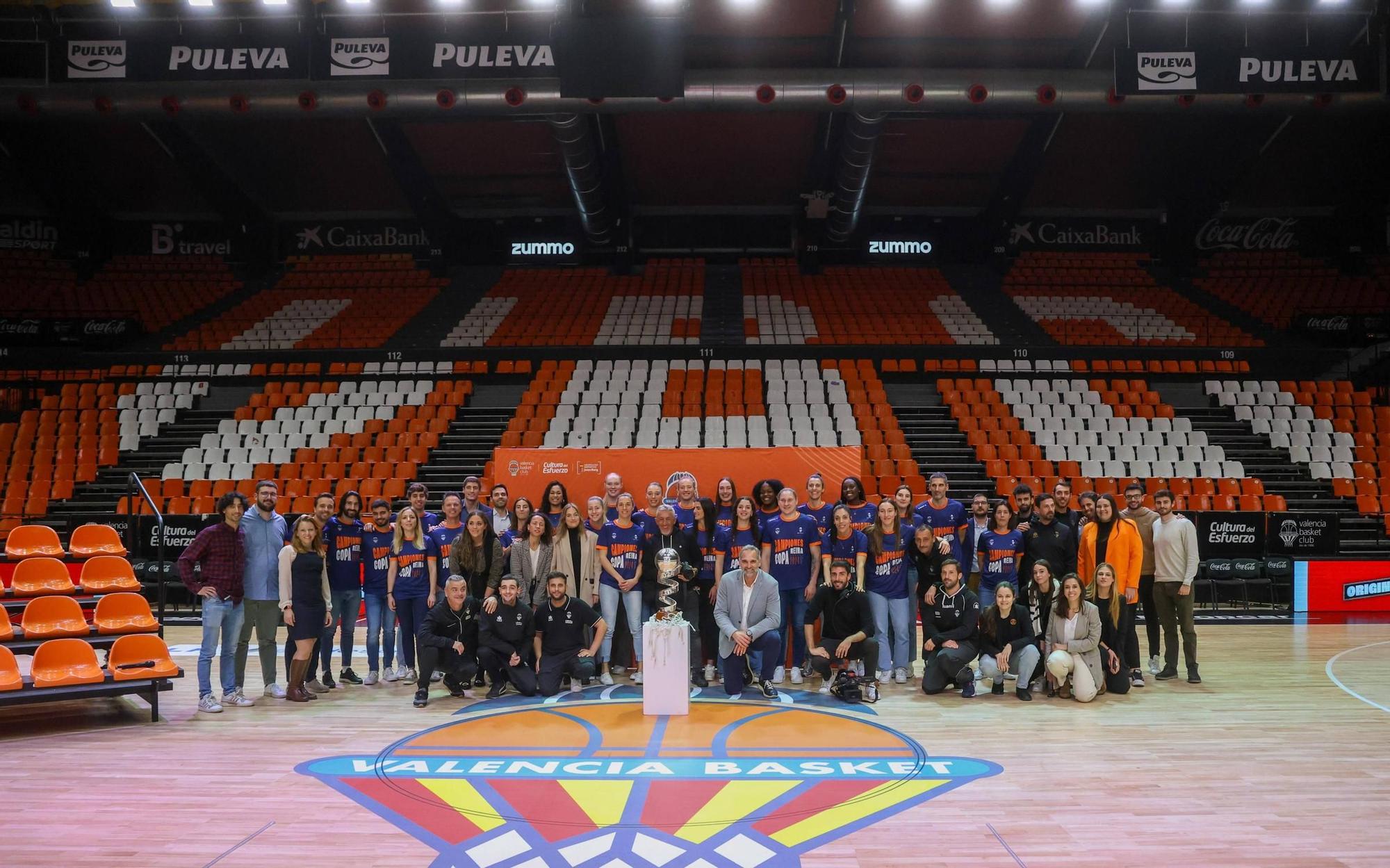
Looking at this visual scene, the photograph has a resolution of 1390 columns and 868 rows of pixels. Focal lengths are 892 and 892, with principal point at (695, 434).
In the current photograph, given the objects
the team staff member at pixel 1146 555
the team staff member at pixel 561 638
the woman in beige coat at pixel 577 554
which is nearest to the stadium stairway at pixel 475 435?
the woman in beige coat at pixel 577 554

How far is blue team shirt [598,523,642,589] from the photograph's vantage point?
291 inches

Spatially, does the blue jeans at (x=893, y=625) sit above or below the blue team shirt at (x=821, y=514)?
below

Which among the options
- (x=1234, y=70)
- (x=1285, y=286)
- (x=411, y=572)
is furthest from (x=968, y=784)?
(x=1285, y=286)

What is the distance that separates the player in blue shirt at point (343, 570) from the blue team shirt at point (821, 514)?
12.2 feet

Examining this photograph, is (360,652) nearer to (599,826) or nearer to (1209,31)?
(599,826)

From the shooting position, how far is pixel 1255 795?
4.74 m

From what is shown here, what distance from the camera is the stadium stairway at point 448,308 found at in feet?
60.1

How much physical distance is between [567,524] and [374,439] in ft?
27.7

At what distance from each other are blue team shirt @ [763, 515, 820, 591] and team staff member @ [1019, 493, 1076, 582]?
1.81 m

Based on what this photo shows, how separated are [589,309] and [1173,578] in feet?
46.3

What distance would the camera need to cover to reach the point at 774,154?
1939cm

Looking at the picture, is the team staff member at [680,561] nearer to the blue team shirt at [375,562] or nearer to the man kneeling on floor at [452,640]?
the man kneeling on floor at [452,640]

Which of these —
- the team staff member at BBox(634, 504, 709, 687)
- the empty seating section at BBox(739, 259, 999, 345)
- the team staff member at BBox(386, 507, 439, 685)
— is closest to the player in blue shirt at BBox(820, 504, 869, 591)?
the team staff member at BBox(634, 504, 709, 687)

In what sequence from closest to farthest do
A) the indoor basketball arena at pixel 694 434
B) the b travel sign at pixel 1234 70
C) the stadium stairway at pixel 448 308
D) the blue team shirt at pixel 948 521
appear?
the indoor basketball arena at pixel 694 434
the blue team shirt at pixel 948 521
the b travel sign at pixel 1234 70
the stadium stairway at pixel 448 308
